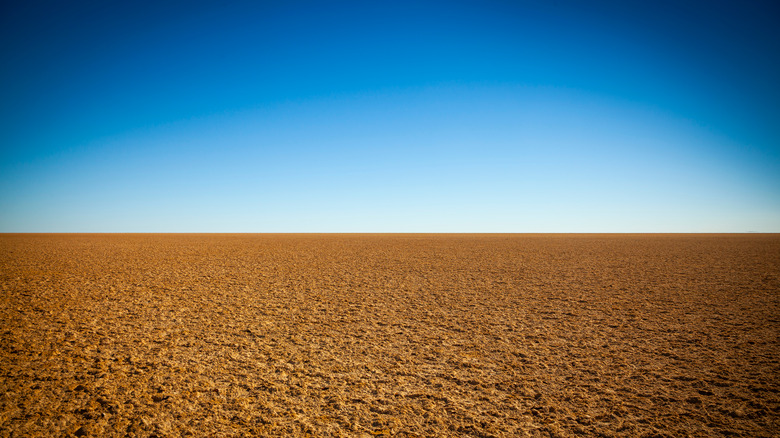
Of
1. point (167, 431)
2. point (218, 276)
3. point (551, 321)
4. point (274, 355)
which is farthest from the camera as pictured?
point (218, 276)

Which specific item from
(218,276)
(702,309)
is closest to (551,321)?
(702,309)

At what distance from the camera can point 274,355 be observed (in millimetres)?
4348

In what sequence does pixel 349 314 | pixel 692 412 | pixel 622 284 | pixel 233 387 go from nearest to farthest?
pixel 692 412, pixel 233 387, pixel 349 314, pixel 622 284

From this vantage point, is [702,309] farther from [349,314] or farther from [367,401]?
[367,401]

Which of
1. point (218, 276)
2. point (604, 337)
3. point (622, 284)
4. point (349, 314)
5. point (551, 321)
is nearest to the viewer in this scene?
point (604, 337)

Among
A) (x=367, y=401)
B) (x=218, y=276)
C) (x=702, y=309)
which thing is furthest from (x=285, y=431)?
(x=218, y=276)

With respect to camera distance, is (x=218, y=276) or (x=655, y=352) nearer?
(x=655, y=352)

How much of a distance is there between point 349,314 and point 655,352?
4.39 meters

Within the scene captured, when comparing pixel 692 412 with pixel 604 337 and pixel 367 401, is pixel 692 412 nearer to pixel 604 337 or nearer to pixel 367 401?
pixel 604 337

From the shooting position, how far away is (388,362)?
4.15 metres

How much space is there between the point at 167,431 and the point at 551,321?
5312mm

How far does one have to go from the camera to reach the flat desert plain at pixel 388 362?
2.92 metres

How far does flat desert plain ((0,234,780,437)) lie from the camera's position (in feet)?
9.59

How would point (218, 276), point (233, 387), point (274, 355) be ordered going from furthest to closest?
point (218, 276) < point (274, 355) < point (233, 387)
